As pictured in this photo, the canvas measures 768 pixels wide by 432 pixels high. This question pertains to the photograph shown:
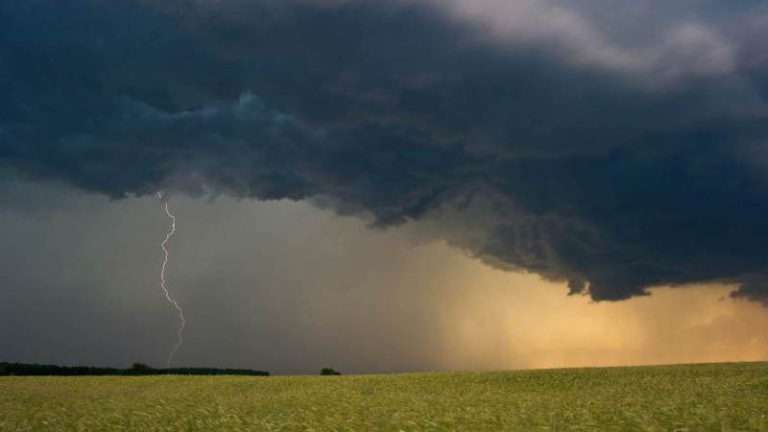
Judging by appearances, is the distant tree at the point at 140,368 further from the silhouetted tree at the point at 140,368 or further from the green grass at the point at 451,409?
the green grass at the point at 451,409

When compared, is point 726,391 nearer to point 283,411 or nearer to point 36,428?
point 283,411

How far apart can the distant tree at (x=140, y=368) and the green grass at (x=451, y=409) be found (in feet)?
90.7

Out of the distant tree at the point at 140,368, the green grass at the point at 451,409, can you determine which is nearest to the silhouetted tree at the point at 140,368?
the distant tree at the point at 140,368

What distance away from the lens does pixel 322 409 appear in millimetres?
21797

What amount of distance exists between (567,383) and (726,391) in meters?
12.2

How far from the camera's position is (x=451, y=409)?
856 inches

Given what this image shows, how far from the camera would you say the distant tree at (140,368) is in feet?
241

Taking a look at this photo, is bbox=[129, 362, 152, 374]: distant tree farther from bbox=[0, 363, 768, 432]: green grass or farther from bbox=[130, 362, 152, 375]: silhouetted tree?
bbox=[0, 363, 768, 432]: green grass

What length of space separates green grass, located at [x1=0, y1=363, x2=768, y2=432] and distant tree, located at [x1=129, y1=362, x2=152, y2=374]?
27634 mm

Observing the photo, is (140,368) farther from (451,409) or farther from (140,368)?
(451,409)

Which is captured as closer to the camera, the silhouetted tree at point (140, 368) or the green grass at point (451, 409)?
the green grass at point (451, 409)

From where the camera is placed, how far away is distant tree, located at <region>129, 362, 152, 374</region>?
7356cm

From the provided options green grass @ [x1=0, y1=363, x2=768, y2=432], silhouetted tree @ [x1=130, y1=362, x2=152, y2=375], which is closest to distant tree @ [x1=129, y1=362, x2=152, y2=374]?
silhouetted tree @ [x1=130, y1=362, x2=152, y2=375]

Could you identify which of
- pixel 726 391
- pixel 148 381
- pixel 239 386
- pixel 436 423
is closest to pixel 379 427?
pixel 436 423
